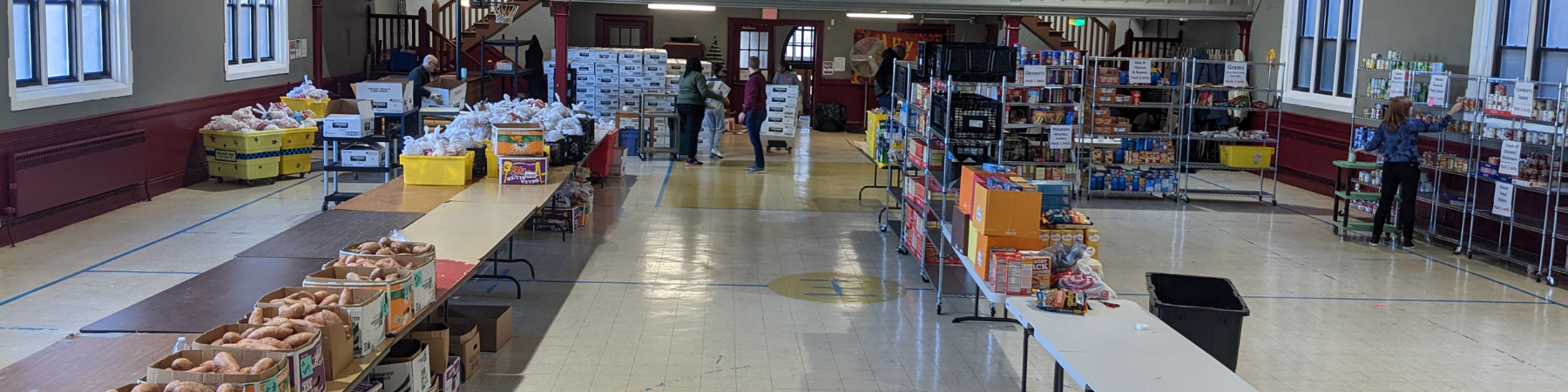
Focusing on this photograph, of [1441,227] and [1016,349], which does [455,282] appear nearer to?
[1016,349]

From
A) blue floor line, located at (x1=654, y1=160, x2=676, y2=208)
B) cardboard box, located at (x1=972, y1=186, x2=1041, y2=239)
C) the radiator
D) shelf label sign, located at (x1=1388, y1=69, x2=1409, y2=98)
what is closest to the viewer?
cardboard box, located at (x1=972, y1=186, x2=1041, y2=239)

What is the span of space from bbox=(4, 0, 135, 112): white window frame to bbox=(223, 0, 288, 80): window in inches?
88.6

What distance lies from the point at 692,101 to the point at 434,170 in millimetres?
7233

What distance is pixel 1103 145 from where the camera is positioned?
519 inches

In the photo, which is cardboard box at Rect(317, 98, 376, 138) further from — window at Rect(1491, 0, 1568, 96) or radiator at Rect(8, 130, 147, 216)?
window at Rect(1491, 0, 1568, 96)

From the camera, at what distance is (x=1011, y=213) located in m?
5.82

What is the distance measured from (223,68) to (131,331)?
991 centimetres

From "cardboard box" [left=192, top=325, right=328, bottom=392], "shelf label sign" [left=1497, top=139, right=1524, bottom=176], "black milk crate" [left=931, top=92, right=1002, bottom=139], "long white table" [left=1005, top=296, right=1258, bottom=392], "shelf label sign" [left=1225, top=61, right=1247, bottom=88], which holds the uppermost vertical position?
"shelf label sign" [left=1225, top=61, right=1247, bottom=88]

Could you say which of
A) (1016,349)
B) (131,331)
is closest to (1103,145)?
(1016,349)

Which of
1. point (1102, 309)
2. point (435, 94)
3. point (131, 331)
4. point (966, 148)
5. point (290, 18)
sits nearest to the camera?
point (131, 331)

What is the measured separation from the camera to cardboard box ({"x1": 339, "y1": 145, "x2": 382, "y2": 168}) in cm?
999

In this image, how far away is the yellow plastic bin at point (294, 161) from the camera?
12.7 meters

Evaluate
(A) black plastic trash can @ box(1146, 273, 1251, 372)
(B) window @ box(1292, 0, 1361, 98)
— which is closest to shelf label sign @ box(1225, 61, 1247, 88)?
(B) window @ box(1292, 0, 1361, 98)

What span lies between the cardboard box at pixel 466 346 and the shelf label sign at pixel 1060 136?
7.52 m
